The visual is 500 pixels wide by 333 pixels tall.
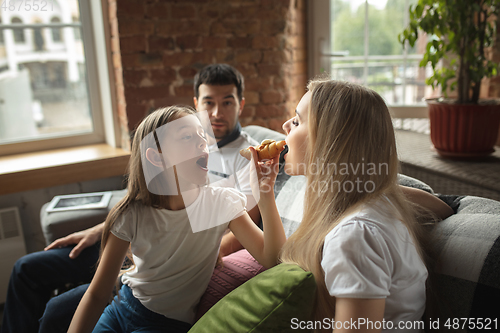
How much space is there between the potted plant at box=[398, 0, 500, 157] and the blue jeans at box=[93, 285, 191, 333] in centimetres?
167

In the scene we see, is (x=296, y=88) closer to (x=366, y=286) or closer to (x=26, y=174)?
(x=26, y=174)

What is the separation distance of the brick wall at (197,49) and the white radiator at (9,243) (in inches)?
30.1

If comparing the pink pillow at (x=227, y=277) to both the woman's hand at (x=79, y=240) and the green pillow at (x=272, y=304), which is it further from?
the woman's hand at (x=79, y=240)

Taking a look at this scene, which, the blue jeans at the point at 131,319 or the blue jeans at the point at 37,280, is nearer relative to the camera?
the blue jeans at the point at 131,319

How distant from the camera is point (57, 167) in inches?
84.0

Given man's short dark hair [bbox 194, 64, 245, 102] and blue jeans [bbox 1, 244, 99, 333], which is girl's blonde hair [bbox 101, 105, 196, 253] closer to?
blue jeans [bbox 1, 244, 99, 333]

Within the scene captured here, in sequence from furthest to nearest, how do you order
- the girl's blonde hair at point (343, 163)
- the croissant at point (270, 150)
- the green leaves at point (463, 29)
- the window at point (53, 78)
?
the window at point (53, 78) < the green leaves at point (463, 29) < the croissant at point (270, 150) < the girl's blonde hair at point (343, 163)

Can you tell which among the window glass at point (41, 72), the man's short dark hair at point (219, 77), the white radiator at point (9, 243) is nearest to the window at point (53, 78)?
the window glass at point (41, 72)

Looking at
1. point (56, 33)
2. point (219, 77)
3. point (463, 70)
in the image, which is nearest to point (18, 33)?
point (56, 33)

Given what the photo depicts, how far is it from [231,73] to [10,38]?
56.9 inches

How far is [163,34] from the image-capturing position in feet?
7.29

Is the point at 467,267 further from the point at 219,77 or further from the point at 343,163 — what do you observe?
the point at 219,77

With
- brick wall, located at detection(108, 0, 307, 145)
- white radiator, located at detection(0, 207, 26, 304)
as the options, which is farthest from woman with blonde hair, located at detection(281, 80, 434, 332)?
white radiator, located at detection(0, 207, 26, 304)

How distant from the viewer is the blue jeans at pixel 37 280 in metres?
1.47
